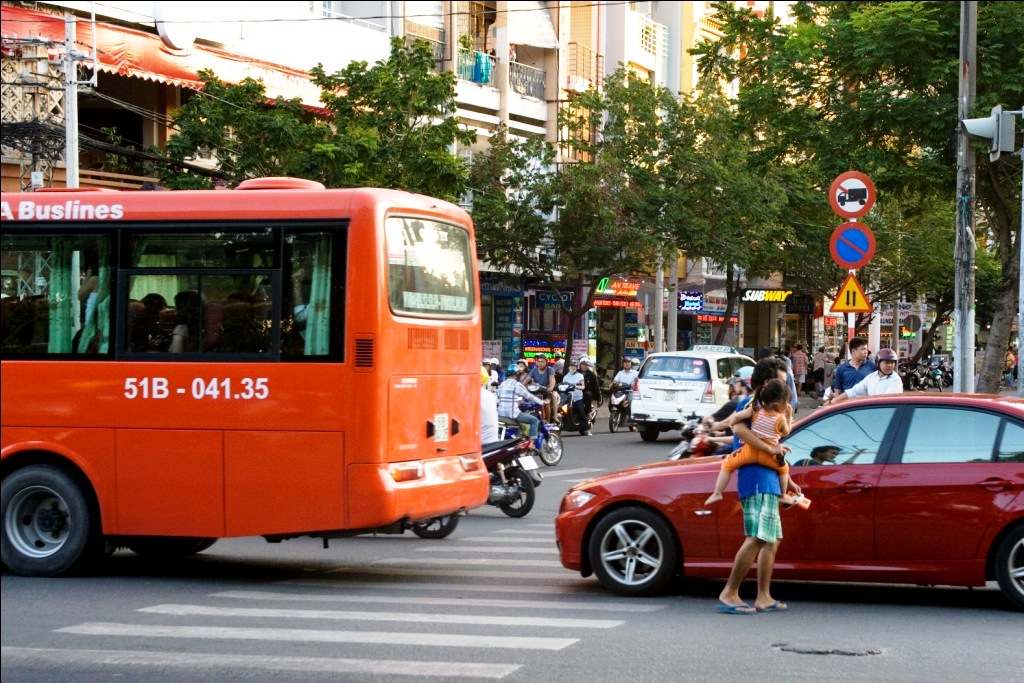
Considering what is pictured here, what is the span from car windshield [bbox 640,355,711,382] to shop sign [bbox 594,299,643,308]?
1788cm

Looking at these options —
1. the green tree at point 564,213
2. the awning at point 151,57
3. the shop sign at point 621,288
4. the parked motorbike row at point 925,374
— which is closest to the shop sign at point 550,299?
the shop sign at point 621,288

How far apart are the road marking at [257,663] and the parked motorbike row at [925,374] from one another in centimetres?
4779

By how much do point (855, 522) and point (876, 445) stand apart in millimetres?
551

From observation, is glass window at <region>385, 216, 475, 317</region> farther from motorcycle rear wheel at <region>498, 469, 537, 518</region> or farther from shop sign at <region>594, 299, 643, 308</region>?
shop sign at <region>594, 299, 643, 308</region>

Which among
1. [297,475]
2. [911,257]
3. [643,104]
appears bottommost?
[297,475]

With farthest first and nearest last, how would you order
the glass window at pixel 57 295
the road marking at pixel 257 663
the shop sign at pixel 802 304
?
the shop sign at pixel 802 304
the glass window at pixel 57 295
the road marking at pixel 257 663

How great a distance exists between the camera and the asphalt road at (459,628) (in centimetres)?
765

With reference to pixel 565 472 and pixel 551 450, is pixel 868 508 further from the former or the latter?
pixel 551 450

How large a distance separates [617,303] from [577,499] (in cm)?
3770

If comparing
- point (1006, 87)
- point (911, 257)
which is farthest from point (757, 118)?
point (911, 257)

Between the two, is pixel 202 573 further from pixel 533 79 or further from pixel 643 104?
pixel 533 79

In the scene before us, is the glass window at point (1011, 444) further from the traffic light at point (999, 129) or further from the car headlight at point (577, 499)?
the traffic light at point (999, 129)

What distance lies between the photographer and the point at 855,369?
54.4 ft

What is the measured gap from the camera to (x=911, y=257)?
52.1 meters
